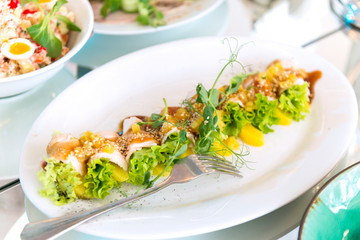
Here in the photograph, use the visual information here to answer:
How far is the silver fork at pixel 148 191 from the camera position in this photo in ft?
3.68

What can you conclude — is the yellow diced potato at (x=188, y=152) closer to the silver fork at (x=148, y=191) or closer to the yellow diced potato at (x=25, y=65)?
the silver fork at (x=148, y=191)

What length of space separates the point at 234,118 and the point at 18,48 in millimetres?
838

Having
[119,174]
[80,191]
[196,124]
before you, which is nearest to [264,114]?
[196,124]

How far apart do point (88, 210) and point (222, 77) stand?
33.1 inches

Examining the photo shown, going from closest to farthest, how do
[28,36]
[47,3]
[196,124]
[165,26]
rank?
1. [196,124]
2. [28,36]
3. [47,3]
4. [165,26]

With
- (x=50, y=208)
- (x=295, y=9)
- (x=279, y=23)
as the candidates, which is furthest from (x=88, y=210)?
(x=295, y=9)

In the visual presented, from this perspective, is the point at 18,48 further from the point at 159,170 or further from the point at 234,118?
the point at 234,118

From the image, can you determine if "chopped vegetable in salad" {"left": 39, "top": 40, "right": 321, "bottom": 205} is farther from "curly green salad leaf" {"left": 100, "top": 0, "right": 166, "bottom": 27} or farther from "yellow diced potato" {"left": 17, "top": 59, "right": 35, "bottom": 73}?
"curly green salad leaf" {"left": 100, "top": 0, "right": 166, "bottom": 27}

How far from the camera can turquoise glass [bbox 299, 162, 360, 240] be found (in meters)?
1.07

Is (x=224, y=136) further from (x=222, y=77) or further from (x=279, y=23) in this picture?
(x=279, y=23)

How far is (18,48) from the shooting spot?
5.34 feet

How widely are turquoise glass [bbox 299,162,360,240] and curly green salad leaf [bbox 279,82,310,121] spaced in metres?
0.46

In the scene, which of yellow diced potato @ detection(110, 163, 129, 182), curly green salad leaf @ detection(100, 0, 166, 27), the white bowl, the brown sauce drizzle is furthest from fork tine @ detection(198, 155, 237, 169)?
curly green salad leaf @ detection(100, 0, 166, 27)

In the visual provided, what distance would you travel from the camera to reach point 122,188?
53.1 inches
